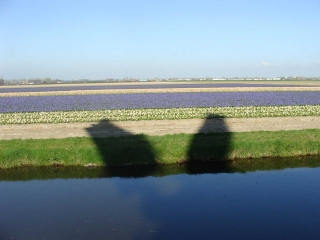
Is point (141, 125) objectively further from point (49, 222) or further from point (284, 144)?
point (49, 222)

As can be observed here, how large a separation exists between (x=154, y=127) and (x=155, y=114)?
665cm

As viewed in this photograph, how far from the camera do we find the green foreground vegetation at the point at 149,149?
20.4 meters

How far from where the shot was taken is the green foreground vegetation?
2039cm

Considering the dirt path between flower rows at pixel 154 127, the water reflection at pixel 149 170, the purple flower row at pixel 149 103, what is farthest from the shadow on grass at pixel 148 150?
the purple flower row at pixel 149 103

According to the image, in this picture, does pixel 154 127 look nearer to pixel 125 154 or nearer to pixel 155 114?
pixel 155 114

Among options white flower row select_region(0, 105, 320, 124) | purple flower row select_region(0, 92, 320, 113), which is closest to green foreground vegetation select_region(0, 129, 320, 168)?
white flower row select_region(0, 105, 320, 124)

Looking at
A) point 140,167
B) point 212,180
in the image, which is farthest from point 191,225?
point 140,167

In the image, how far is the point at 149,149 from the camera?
2094 cm

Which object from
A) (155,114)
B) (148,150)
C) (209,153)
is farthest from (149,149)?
(155,114)

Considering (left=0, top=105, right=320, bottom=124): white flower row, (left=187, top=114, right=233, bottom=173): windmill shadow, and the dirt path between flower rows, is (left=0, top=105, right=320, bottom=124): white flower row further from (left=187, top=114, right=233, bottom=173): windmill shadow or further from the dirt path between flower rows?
(left=187, top=114, right=233, bottom=173): windmill shadow

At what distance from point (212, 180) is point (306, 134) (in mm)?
10057

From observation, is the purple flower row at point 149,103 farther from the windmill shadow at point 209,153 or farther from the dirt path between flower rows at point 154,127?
the windmill shadow at point 209,153

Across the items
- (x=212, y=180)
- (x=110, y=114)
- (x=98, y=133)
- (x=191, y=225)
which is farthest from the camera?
(x=110, y=114)

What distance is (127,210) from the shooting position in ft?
44.2
